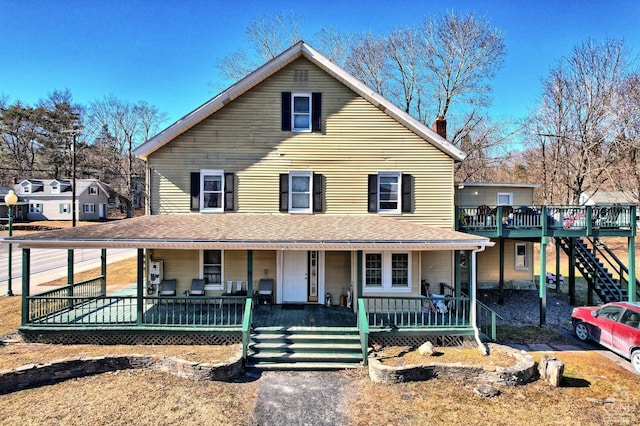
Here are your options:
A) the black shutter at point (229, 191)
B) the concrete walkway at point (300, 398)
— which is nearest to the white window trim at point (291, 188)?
the black shutter at point (229, 191)

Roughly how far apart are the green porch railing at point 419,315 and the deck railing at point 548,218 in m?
3.72

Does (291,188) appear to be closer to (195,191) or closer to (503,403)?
(195,191)

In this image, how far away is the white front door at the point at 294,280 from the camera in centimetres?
1241

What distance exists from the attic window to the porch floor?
8544mm

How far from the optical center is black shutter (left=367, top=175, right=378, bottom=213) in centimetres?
1295

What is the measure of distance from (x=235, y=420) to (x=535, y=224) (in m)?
13.0

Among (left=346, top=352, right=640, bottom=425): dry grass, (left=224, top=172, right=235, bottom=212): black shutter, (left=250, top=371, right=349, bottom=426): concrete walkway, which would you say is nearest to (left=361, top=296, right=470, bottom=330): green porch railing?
(left=346, top=352, right=640, bottom=425): dry grass

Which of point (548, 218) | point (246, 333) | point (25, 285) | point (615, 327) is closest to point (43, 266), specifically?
point (25, 285)

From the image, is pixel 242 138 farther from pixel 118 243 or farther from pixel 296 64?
pixel 118 243

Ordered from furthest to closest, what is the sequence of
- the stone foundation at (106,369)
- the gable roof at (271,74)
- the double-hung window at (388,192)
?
the double-hung window at (388,192)
the gable roof at (271,74)
the stone foundation at (106,369)

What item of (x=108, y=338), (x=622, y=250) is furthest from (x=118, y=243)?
(x=622, y=250)

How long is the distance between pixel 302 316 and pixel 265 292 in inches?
71.2

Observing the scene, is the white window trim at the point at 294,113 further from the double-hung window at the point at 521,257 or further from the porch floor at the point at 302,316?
the double-hung window at the point at 521,257

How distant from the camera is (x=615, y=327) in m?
9.83
